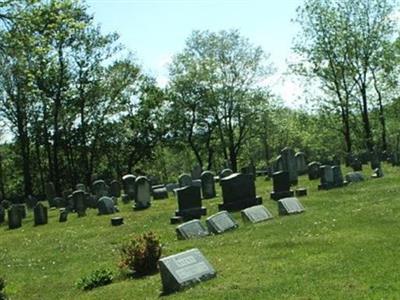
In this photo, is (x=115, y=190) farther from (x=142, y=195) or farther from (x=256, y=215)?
(x=256, y=215)

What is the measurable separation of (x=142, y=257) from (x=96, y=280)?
99 centimetres

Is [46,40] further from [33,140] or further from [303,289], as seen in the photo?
[33,140]

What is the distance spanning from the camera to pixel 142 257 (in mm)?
12336

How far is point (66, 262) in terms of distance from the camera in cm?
1555

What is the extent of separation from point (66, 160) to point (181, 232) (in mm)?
39228

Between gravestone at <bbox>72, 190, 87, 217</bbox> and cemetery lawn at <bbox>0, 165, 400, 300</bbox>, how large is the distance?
3432mm

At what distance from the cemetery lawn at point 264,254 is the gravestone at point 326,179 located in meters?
1.42

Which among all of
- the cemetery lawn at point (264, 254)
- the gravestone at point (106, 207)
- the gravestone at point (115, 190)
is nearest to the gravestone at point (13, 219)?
the cemetery lawn at point (264, 254)

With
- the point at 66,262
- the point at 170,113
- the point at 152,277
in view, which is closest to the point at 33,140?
the point at 170,113

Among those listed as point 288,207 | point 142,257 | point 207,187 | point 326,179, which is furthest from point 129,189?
point 142,257

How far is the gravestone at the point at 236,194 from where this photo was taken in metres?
21.3

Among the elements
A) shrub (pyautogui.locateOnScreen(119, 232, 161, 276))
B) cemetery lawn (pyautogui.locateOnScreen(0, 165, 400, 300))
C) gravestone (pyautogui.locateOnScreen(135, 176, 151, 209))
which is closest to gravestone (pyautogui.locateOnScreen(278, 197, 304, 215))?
cemetery lawn (pyautogui.locateOnScreen(0, 165, 400, 300))

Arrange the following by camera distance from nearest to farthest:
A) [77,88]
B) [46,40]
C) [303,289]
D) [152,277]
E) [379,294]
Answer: [379,294]
[303,289]
[152,277]
[46,40]
[77,88]

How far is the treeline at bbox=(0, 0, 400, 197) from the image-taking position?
46.1 metres
